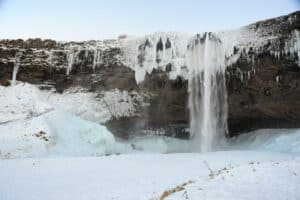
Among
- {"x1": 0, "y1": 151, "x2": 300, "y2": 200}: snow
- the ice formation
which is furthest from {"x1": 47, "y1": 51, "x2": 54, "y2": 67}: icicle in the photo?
{"x1": 0, "y1": 151, "x2": 300, "y2": 200}: snow

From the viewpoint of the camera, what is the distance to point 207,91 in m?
22.2

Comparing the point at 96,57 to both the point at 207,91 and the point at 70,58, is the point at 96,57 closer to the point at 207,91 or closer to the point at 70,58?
the point at 70,58

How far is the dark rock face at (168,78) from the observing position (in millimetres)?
20234

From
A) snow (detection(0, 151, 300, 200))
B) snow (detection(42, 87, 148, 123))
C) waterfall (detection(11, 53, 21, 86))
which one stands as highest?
waterfall (detection(11, 53, 21, 86))

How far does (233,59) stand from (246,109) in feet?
13.8

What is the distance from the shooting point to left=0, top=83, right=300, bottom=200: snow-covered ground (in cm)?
851

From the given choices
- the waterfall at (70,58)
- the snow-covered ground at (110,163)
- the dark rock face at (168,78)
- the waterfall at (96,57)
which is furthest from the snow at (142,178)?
the waterfall at (70,58)

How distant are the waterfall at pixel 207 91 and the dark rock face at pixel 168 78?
598 mm

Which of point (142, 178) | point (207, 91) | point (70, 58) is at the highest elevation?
point (70, 58)

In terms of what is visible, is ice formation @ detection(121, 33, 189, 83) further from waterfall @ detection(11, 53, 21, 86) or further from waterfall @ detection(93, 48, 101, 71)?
waterfall @ detection(11, 53, 21, 86)

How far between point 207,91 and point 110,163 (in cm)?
947

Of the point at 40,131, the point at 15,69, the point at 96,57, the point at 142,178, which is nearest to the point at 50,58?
the point at 15,69

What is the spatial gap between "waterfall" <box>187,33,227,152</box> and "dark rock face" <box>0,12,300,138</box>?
1.96 ft

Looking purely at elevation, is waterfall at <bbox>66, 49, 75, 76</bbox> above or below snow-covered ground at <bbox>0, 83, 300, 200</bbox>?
above
